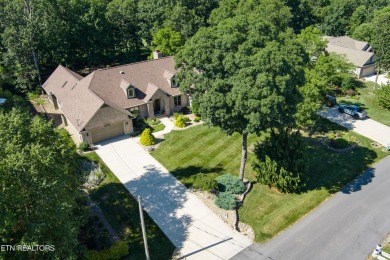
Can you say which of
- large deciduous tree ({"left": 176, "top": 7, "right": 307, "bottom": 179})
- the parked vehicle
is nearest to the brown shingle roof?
large deciduous tree ({"left": 176, "top": 7, "right": 307, "bottom": 179})

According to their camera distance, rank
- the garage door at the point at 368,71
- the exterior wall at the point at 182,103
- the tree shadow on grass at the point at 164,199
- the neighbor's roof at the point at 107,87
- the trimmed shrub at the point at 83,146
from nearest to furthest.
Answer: the tree shadow on grass at the point at 164,199 < the trimmed shrub at the point at 83,146 < the neighbor's roof at the point at 107,87 < the exterior wall at the point at 182,103 < the garage door at the point at 368,71

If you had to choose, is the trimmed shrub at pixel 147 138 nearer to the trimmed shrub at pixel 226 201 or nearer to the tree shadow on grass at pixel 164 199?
the tree shadow on grass at pixel 164 199

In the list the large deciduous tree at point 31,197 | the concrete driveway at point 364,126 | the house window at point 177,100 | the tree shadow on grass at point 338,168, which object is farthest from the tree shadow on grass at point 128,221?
the concrete driveway at point 364,126

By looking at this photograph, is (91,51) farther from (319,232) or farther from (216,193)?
(319,232)

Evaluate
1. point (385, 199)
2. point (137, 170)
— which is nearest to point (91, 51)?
point (137, 170)

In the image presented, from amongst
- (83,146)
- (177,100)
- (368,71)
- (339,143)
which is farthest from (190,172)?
(368,71)
